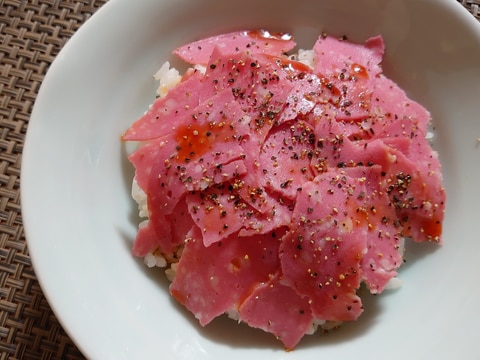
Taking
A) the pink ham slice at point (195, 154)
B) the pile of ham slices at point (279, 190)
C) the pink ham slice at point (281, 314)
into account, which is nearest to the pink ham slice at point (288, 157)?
the pile of ham slices at point (279, 190)

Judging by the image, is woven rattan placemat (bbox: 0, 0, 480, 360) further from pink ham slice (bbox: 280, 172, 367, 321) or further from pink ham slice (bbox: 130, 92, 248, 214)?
pink ham slice (bbox: 280, 172, 367, 321)

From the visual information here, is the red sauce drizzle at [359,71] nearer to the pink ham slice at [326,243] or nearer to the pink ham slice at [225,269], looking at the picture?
the pink ham slice at [326,243]

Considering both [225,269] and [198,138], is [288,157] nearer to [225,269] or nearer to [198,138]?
[198,138]

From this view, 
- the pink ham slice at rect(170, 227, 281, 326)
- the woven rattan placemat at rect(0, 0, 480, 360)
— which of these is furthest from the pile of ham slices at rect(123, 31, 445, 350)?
the woven rattan placemat at rect(0, 0, 480, 360)

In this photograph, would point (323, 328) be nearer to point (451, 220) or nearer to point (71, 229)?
point (451, 220)

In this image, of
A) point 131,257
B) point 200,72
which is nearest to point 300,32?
point 200,72
